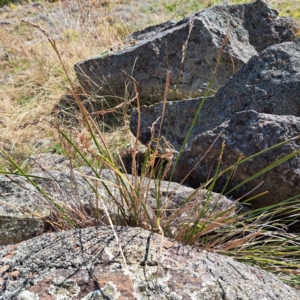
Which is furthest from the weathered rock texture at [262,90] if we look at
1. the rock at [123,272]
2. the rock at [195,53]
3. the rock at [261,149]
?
the rock at [123,272]

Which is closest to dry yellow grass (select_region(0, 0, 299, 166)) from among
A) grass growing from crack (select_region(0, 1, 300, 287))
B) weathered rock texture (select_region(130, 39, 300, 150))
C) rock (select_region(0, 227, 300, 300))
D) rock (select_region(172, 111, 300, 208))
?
weathered rock texture (select_region(130, 39, 300, 150))

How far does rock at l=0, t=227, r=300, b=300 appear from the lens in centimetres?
117

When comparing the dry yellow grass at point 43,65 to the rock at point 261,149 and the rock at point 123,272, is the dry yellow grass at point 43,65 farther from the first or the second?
the rock at point 123,272

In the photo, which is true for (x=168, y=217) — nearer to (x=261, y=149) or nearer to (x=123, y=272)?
(x=123, y=272)

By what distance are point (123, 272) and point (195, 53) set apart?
3.21m

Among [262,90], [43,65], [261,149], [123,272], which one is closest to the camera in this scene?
[123,272]

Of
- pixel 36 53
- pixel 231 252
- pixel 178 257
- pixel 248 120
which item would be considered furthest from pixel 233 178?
pixel 36 53

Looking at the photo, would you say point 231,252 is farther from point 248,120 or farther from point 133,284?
point 248,120

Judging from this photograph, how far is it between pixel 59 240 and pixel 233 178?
1.20 m

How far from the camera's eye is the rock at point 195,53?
4.11 metres

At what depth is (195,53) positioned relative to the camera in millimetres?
4137

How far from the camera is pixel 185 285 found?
1.20 meters

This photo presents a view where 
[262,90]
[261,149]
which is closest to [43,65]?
[262,90]

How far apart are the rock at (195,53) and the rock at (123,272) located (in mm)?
2772
